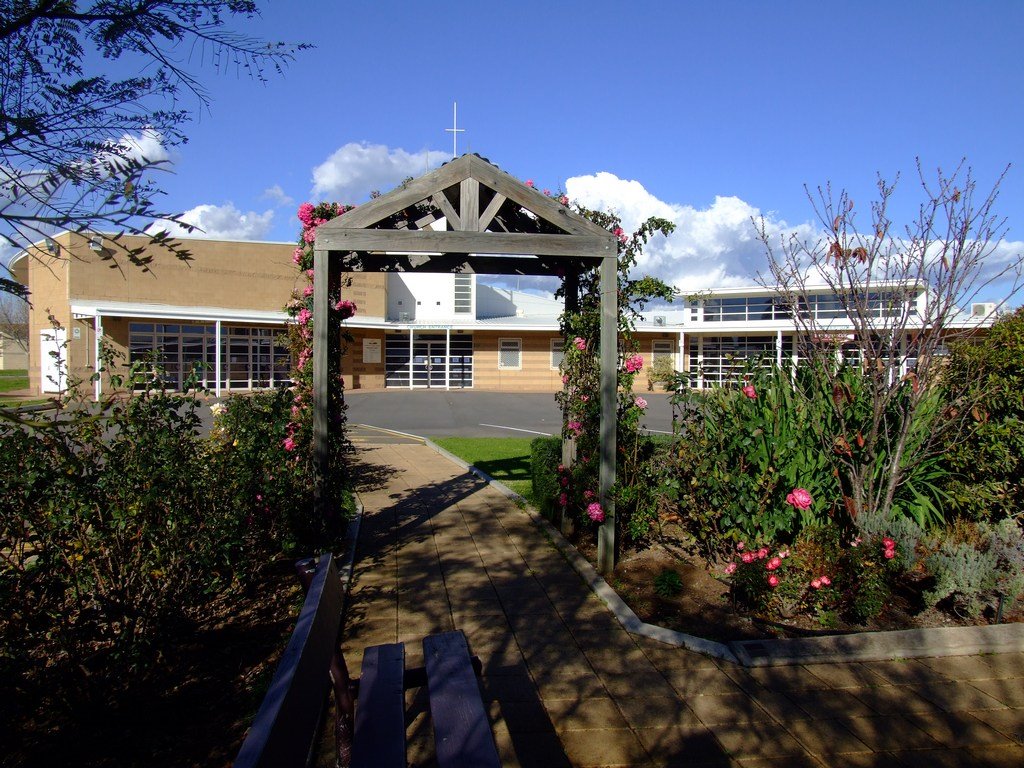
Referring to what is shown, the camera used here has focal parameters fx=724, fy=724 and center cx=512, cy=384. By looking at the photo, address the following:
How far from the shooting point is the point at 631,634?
4.27 m

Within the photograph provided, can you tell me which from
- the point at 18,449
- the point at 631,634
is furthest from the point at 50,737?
the point at 631,634

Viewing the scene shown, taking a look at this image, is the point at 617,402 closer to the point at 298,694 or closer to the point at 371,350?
the point at 298,694

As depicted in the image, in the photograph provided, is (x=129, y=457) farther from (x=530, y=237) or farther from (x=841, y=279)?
(x=841, y=279)

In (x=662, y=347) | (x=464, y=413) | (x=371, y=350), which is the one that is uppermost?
(x=662, y=347)

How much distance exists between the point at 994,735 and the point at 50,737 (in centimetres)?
412

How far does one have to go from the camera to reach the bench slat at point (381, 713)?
6.91 ft

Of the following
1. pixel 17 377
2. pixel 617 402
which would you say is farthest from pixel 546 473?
pixel 17 377

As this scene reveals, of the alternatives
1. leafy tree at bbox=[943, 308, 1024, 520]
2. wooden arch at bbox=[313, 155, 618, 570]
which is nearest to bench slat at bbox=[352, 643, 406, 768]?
wooden arch at bbox=[313, 155, 618, 570]

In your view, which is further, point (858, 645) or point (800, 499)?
point (800, 499)

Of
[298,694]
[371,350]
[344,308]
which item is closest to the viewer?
[298,694]

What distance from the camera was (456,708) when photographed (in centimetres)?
236

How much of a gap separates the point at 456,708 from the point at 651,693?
1513 mm

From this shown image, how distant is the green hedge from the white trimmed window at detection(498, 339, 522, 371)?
81.9 ft

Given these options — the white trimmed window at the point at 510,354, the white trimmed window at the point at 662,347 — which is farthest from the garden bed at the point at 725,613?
the white trimmed window at the point at 662,347
